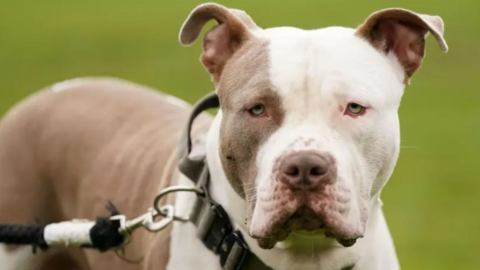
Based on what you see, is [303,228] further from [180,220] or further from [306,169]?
[180,220]

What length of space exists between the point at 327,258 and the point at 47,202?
6.05 ft

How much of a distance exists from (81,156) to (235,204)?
56.7 inches

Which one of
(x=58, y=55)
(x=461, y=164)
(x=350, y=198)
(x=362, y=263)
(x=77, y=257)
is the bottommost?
(x=58, y=55)

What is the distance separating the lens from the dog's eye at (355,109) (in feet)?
12.9

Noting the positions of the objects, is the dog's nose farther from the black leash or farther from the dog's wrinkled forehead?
the black leash

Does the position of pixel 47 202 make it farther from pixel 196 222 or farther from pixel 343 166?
pixel 343 166

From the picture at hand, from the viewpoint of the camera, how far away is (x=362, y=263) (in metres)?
4.30

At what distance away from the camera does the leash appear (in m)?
4.29

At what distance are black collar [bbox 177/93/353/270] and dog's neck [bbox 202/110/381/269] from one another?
0.03 meters

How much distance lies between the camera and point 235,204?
4.26 metres

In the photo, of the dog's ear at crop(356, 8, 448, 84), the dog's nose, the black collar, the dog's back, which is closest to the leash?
the black collar

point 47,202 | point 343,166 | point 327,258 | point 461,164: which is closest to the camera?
point 343,166

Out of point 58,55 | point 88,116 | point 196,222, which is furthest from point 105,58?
point 196,222

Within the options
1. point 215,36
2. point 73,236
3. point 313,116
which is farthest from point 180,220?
point 313,116
